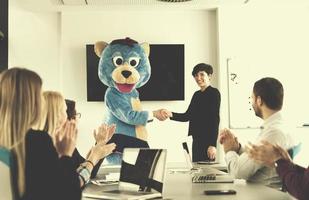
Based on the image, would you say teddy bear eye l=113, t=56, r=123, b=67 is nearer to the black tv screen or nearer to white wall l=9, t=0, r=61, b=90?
the black tv screen

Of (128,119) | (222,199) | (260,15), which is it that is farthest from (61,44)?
(222,199)

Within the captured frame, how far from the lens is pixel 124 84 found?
16.5 ft

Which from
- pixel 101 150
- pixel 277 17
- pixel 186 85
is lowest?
pixel 101 150

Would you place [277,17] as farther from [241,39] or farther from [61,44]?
[61,44]

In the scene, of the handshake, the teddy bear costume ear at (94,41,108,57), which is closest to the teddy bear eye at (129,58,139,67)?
the teddy bear costume ear at (94,41,108,57)

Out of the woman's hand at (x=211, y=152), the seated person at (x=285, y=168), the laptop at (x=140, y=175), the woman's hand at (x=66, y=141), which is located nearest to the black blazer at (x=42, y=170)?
the woman's hand at (x=66, y=141)

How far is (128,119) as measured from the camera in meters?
5.03

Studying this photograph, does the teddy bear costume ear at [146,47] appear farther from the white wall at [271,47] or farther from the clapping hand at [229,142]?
the clapping hand at [229,142]

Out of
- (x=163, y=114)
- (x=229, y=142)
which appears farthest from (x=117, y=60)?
(x=229, y=142)

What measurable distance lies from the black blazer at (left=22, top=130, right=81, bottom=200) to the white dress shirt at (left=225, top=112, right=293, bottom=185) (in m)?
1.17

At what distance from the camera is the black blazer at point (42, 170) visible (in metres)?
1.40

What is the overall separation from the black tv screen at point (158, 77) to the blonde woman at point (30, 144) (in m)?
3.63

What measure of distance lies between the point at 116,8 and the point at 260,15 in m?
1.72

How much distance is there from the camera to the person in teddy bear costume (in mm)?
5000
